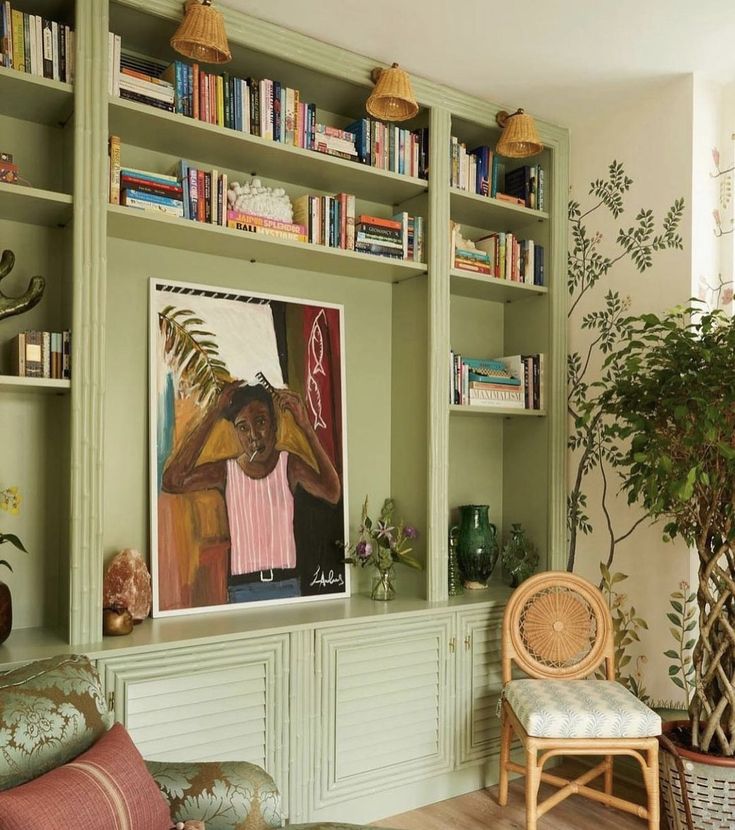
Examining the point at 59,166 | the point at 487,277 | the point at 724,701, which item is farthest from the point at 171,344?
the point at 724,701

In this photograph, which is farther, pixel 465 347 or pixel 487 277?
pixel 465 347

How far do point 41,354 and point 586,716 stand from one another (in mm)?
2114

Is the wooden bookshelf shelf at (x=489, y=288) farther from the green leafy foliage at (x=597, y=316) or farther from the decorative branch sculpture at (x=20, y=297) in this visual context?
the decorative branch sculpture at (x=20, y=297)

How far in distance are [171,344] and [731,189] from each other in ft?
7.55

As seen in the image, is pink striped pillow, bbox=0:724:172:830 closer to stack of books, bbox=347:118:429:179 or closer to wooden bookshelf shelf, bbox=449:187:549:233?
stack of books, bbox=347:118:429:179

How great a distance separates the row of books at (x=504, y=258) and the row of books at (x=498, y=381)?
0.36 metres

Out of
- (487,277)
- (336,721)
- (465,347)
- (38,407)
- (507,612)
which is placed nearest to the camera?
(38,407)

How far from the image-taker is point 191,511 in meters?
2.89

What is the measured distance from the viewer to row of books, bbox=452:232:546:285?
3.35 meters

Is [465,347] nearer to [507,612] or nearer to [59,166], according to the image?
[507,612]

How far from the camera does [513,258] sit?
3.47 metres

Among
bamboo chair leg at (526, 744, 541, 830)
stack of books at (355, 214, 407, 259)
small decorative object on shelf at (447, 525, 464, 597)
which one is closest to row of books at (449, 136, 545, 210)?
stack of books at (355, 214, 407, 259)

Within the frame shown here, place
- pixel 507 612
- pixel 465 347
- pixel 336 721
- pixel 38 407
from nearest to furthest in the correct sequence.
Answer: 1. pixel 38 407
2. pixel 336 721
3. pixel 507 612
4. pixel 465 347

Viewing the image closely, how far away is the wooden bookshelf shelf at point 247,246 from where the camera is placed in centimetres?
263
